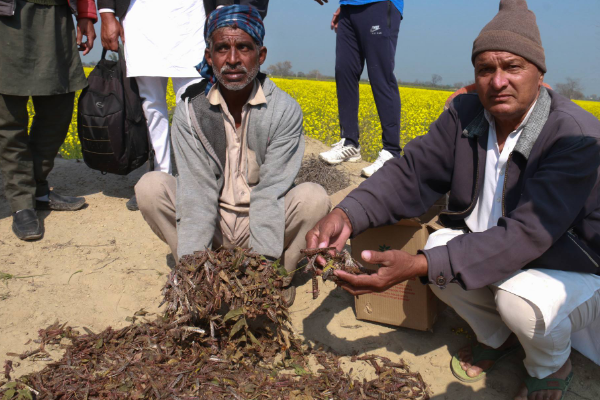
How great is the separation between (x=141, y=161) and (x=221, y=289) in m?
2.58

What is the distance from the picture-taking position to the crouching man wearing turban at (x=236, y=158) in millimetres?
2961

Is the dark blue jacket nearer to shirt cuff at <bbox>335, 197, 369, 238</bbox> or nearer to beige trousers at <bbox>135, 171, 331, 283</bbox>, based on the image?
shirt cuff at <bbox>335, 197, 369, 238</bbox>

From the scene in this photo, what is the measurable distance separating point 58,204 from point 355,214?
3.39 m

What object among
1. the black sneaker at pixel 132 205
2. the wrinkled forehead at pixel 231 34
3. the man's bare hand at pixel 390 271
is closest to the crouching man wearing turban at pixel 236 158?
the wrinkled forehead at pixel 231 34

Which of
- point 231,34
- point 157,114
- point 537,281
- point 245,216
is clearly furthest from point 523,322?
point 157,114

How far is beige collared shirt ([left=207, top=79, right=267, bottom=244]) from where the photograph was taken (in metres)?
3.09

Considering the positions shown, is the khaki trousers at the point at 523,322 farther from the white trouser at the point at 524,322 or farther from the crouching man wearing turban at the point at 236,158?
the crouching man wearing turban at the point at 236,158

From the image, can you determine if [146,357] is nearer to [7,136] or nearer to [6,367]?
[6,367]

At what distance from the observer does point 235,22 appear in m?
2.97

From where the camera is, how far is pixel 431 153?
2.77 meters

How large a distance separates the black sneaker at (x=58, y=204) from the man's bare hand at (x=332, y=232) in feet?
10.5

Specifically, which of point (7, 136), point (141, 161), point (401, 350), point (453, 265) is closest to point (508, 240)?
point (453, 265)

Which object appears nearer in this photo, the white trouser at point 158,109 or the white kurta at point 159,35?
the white kurta at point 159,35

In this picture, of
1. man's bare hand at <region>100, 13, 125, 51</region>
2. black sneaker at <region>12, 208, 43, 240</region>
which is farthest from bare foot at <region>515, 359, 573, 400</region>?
man's bare hand at <region>100, 13, 125, 51</region>
